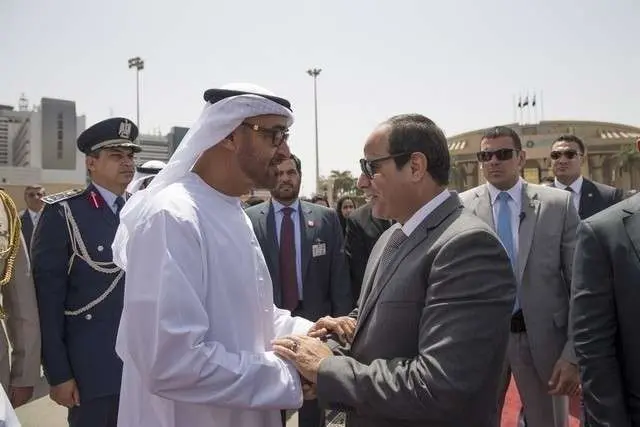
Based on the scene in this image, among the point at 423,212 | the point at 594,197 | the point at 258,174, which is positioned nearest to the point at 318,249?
the point at 258,174

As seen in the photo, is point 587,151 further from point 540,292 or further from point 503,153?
point 540,292

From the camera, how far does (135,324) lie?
5.83 ft

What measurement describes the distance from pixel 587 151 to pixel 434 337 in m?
67.2

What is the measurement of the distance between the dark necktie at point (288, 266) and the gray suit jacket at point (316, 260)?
1.8 inches

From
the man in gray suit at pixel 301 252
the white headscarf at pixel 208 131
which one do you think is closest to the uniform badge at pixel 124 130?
the man in gray suit at pixel 301 252

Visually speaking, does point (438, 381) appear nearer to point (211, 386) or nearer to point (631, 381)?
point (211, 386)

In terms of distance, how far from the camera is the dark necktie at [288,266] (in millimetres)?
4152

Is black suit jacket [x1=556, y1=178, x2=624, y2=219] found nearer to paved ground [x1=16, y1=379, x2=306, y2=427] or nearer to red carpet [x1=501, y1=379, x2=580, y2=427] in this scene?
red carpet [x1=501, y1=379, x2=580, y2=427]

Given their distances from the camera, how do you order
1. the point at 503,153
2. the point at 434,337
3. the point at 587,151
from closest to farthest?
the point at 434,337
the point at 503,153
the point at 587,151

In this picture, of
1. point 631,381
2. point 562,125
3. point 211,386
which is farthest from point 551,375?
point 562,125

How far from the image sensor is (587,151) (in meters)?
60.0

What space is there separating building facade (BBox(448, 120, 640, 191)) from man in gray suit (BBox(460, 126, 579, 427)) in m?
54.6

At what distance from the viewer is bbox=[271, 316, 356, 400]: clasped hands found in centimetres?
187

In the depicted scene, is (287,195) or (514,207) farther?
(287,195)
